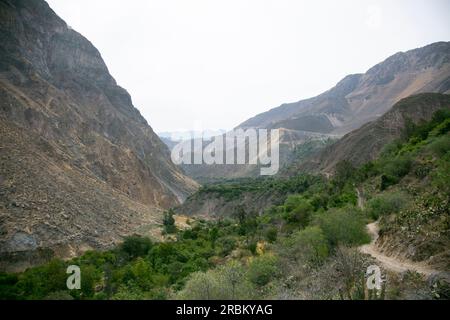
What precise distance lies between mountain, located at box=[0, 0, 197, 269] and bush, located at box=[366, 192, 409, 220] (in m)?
24.0

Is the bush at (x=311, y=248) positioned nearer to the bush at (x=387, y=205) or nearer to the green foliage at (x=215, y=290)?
the bush at (x=387, y=205)

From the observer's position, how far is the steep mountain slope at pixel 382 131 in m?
62.8

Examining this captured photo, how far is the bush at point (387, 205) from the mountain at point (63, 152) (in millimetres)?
23959

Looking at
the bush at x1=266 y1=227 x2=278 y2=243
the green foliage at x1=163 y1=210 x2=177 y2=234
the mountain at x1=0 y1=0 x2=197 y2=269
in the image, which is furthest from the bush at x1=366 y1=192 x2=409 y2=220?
the green foliage at x1=163 y1=210 x2=177 y2=234

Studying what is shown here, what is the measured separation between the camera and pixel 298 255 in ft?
65.8

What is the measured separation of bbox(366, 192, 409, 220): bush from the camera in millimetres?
22297

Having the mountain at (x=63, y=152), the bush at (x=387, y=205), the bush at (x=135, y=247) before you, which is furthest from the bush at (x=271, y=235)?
the mountain at (x=63, y=152)

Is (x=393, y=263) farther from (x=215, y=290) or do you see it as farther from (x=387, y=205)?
(x=387, y=205)

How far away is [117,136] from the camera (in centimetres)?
8294

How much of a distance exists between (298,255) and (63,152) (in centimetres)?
4081

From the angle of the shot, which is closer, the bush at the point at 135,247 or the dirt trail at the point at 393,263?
the dirt trail at the point at 393,263

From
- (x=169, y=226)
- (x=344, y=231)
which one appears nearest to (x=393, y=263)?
(x=344, y=231)

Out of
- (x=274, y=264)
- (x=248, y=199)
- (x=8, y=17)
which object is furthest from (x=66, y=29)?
(x=274, y=264)
